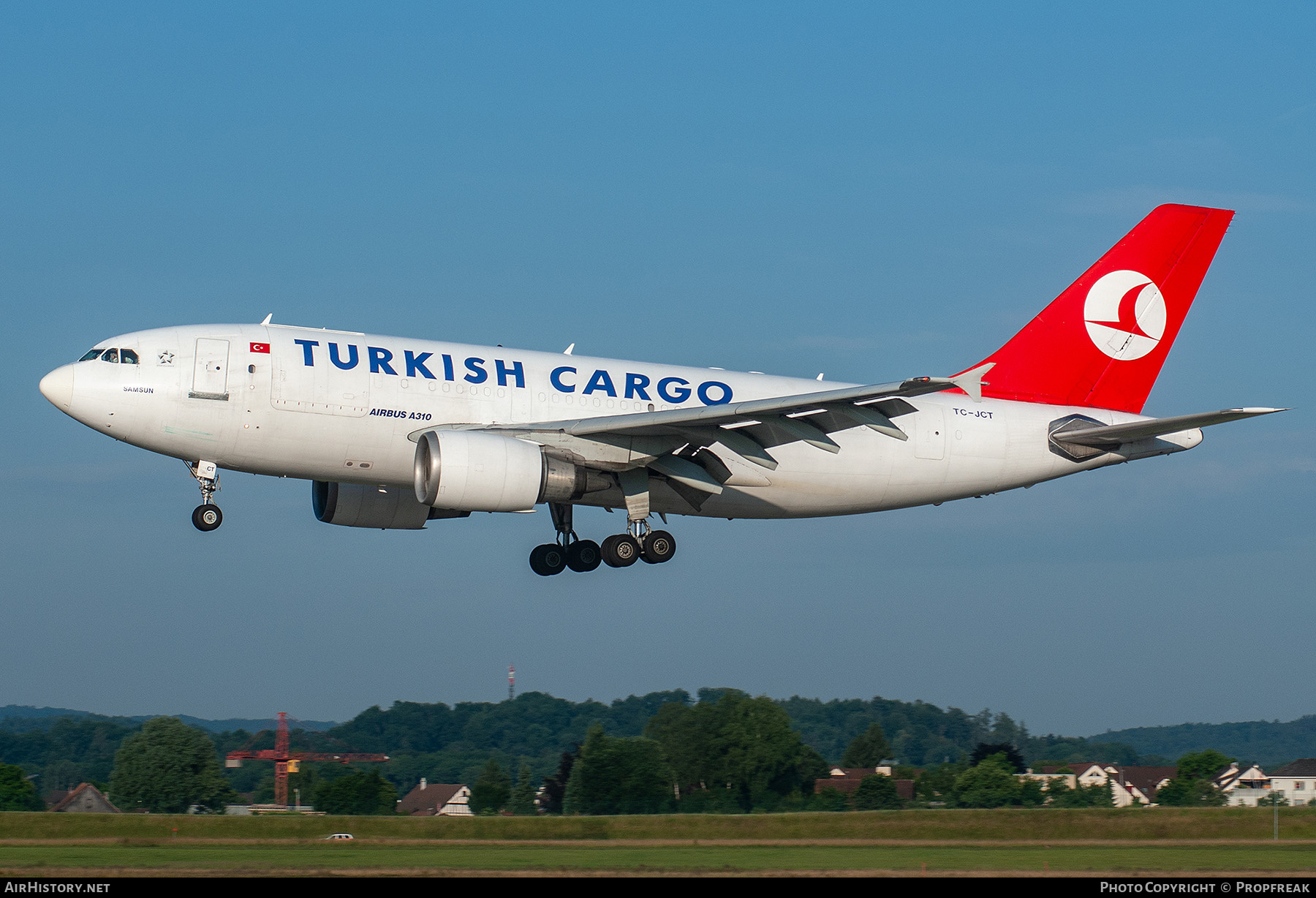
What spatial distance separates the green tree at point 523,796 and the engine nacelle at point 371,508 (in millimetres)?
8484

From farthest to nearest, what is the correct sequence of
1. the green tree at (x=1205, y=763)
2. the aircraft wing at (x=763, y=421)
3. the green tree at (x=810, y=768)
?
the green tree at (x=1205, y=763) < the green tree at (x=810, y=768) < the aircraft wing at (x=763, y=421)

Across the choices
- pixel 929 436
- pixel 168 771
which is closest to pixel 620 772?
pixel 929 436

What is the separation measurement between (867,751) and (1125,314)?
43.4 m

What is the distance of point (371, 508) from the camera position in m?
34.2

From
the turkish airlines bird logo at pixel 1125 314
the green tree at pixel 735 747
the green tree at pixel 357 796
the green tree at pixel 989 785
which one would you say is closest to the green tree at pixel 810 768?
the green tree at pixel 735 747

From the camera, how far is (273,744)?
115562 mm

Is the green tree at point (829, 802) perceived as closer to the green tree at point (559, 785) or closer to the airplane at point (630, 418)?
the green tree at point (559, 785)

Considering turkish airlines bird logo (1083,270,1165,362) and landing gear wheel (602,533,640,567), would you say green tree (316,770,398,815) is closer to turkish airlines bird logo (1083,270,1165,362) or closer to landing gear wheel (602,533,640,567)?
landing gear wheel (602,533,640,567)

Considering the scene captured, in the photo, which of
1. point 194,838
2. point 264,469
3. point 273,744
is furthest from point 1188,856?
point 273,744

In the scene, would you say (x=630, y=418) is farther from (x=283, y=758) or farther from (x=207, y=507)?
(x=283, y=758)

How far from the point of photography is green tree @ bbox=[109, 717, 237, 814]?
56.2 metres

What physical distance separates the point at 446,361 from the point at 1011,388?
14121mm

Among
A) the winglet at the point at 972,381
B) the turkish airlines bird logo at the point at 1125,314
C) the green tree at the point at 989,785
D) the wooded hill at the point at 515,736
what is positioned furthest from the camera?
the wooded hill at the point at 515,736

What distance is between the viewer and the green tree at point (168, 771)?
56.2m
